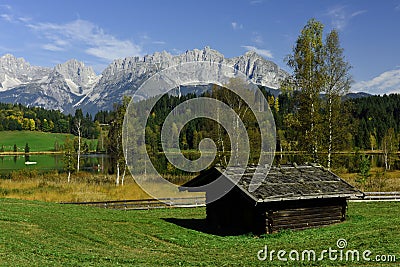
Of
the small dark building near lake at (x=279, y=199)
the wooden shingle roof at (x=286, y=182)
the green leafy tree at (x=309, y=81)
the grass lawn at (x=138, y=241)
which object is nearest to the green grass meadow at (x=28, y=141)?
the green leafy tree at (x=309, y=81)

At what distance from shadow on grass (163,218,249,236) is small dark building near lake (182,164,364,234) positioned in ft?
0.76

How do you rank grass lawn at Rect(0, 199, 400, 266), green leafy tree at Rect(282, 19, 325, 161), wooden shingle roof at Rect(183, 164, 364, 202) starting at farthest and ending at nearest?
green leafy tree at Rect(282, 19, 325, 161) → wooden shingle roof at Rect(183, 164, 364, 202) → grass lawn at Rect(0, 199, 400, 266)

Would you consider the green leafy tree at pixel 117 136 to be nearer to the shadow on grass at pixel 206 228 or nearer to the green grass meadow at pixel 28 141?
the shadow on grass at pixel 206 228

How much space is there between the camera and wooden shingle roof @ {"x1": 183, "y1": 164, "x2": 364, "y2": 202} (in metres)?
22.6

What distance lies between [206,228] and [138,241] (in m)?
7.19

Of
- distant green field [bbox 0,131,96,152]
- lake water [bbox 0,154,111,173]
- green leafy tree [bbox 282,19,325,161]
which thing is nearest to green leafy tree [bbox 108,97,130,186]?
lake water [bbox 0,154,111,173]

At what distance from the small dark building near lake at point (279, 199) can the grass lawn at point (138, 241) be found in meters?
0.85

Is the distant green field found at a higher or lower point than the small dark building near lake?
higher

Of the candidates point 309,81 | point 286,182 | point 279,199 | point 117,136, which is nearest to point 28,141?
point 117,136

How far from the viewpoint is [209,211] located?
2773 centimetres

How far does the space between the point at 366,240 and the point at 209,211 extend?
39.4ft

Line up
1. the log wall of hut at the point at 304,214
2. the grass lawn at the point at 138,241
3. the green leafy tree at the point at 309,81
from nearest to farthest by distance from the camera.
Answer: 1. the grass lawn at the point at 138,241
2. the log wall of hut at the point at 304,214
3. the green leafy tree at the point at 309,81

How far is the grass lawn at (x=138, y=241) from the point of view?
14859mm

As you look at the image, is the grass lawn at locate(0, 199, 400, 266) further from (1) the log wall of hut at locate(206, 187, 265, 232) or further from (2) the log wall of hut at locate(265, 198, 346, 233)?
(1) the log wall of hut at locate(206, 187, 265, 232)
